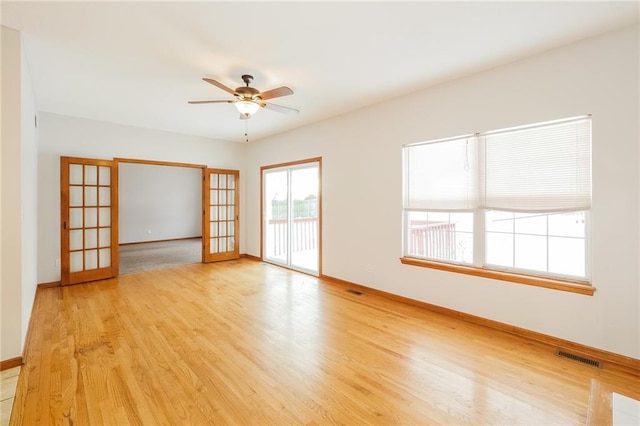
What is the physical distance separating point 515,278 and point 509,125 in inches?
61.5

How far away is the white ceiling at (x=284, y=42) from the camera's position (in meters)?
2.18

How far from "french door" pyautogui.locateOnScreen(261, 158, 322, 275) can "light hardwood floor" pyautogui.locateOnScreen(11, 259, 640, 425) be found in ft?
7.15

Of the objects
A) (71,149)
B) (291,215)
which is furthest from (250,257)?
(71,149)

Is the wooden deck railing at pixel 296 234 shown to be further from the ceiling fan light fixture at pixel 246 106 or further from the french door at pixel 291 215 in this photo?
the ceiling fan light fixture at pixel 246 106

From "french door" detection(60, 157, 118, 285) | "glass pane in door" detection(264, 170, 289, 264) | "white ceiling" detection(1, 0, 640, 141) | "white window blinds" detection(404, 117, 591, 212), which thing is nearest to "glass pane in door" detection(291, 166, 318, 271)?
"glass pane in door" detection(264, 170, 289, 264)

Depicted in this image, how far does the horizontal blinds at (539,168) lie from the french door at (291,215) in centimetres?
288

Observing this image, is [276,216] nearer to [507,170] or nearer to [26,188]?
[26,188]

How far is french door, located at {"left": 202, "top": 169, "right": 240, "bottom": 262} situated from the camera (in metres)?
6.41

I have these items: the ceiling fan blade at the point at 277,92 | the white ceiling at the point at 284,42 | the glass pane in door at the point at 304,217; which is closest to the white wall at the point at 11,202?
the white ceiling at the point at 284,42

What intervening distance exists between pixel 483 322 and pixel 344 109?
3.39m

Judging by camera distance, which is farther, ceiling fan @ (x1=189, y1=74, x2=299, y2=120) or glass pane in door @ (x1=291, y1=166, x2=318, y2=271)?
glass pane in door @ (x1=291, y1=166, x2=318, y2=271)

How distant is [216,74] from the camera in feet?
10.6

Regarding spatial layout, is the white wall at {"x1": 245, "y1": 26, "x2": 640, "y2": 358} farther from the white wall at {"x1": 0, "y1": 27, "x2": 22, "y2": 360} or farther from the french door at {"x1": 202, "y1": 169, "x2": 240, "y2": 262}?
the white wall at {"x1": 0, "y1": 27, "x2": 22, "y2": 360}

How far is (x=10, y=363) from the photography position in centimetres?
235
